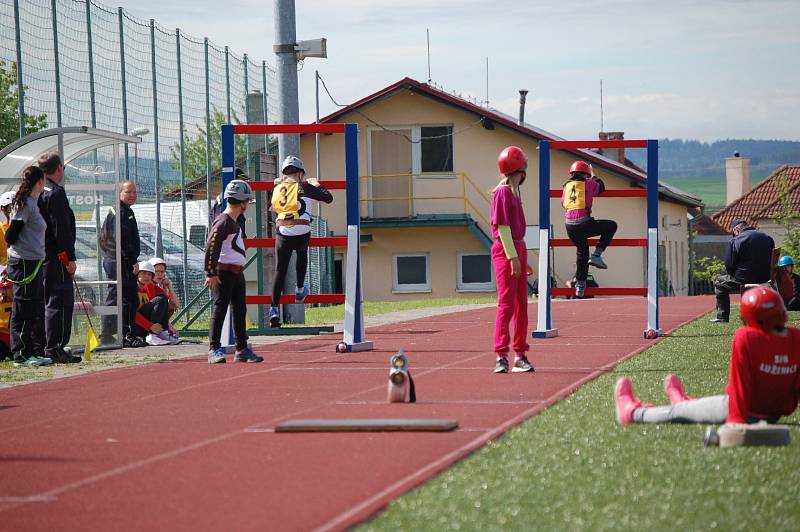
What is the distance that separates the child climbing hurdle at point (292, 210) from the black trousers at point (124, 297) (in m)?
2.29

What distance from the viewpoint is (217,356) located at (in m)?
14.0

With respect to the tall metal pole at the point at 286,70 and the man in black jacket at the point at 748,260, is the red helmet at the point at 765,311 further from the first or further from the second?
the tall metal pole at the point at 286,70

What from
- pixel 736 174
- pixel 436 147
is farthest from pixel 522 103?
pixel 736 174

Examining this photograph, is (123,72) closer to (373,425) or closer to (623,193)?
(623,193)

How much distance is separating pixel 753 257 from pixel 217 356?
9394 millimetres

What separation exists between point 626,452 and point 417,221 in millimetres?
38488

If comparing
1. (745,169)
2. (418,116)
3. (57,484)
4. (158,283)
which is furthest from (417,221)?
(745,169)

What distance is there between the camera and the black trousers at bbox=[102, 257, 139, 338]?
1709cm

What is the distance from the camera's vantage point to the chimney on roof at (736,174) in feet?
343

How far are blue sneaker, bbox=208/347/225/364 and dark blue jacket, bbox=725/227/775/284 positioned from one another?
911 cm

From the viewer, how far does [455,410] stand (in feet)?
30.6

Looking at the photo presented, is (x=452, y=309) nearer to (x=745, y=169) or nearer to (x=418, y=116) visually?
(x=418, y=116)

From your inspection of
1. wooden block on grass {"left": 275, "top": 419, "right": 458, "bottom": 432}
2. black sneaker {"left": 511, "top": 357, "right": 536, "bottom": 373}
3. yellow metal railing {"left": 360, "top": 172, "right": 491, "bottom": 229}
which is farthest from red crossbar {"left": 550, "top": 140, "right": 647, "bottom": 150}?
yellow metal railing {"left": 360, "top": 172, "right": 491, "bottom": 229}

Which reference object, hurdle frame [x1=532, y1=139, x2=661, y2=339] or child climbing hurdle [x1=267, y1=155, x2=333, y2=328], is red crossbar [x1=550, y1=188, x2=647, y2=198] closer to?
hurdle frame [x1=532, y1=139, x2=661, y2=339]
